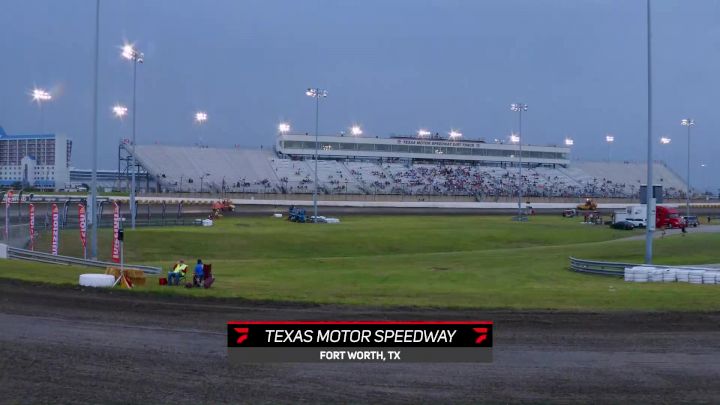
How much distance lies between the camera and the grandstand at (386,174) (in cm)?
11062

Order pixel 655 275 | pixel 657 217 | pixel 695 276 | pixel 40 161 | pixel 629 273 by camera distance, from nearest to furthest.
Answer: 1. pixel 695 276
2. pixel 655 275
3. pixel 629 273
4. pixel 657 217
5. pixel 40 161

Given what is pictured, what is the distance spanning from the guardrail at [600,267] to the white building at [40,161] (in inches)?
3473

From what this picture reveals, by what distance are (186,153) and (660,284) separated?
332 ft

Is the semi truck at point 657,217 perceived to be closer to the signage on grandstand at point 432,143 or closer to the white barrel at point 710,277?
the white barrel at point 710,277

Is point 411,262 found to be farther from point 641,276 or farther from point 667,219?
point 667,219

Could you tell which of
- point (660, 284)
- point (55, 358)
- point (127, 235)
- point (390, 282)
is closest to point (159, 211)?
point (127, 235)

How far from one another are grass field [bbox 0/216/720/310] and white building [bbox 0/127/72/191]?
51.9 meters

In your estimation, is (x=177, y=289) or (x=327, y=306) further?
→ (x=177, y=289)

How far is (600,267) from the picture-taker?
30953 mm

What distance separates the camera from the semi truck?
214ft

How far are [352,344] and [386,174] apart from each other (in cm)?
11838

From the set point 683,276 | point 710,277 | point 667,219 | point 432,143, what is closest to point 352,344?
point 683,276

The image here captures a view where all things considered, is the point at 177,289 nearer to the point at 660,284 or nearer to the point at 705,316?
the point at 705,316

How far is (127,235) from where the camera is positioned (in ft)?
144
